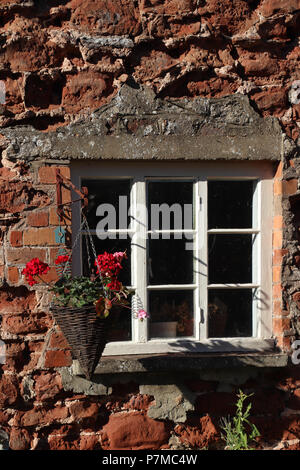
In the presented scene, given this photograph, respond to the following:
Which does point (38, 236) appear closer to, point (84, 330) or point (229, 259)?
point (84, 330)

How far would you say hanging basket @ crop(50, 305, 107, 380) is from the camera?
3.13 meters

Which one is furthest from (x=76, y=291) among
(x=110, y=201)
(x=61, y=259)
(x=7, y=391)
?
(x=7, y=391)

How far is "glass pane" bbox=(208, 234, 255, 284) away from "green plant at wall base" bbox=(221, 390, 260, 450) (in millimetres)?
798

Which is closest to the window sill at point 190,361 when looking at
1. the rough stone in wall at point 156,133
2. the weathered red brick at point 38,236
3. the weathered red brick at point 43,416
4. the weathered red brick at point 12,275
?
the weathered red brick at point 43,416

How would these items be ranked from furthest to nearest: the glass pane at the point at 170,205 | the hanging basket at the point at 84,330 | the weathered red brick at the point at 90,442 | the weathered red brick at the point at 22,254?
the glass pane at the point at 170,205, the weathered red brick at the point at 90,442, the weathered red brick at the point at 22,254, the hanging basket at the point at 84,330

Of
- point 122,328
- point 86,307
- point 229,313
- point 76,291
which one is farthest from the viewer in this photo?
point 229,313

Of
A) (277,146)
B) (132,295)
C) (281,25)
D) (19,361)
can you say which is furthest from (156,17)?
(19,361)

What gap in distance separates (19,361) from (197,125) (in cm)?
201

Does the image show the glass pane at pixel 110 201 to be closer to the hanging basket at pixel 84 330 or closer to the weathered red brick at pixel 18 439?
the hanging basket at pixel 84 330

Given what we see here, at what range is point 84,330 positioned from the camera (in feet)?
10.3

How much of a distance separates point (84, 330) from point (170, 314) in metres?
0.87

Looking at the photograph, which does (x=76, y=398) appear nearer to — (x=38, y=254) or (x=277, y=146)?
(x=38, y=254)

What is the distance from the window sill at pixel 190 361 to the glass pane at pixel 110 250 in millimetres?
543

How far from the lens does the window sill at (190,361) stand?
11.7 feet
